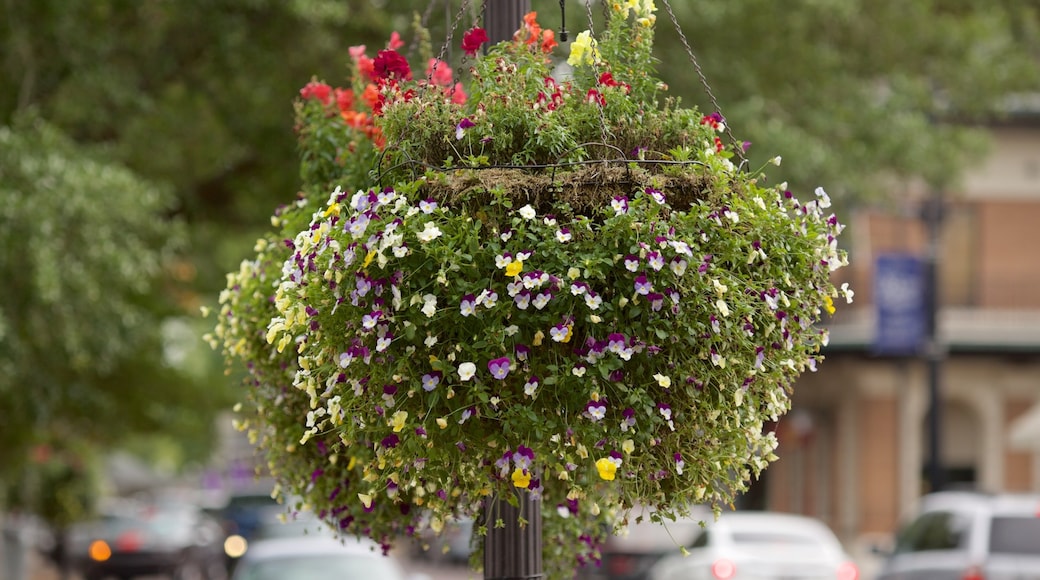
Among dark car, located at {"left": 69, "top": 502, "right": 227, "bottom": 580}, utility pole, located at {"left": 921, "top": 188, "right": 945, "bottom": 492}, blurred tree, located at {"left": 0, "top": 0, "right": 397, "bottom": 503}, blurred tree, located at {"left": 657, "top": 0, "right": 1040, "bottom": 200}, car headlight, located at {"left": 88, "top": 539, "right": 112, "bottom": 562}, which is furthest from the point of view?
dark car, located at {"left": 69, "top": 502, "right": 227, "bottom": 580}

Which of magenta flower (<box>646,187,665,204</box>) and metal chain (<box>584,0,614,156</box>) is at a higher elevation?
metal chain (<box>584,0,614,156</box>)

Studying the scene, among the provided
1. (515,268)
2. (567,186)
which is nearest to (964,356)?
(567,186)

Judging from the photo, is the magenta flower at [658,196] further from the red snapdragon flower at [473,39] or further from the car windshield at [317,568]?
the car windshield at [317,568]

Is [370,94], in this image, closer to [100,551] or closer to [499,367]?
[499,367]

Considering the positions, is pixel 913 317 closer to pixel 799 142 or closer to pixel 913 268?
pixel 913 268

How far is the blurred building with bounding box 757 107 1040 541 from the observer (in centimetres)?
3222

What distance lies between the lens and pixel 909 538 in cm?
1470

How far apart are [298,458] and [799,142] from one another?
789cm

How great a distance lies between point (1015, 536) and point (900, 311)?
9.92 meters

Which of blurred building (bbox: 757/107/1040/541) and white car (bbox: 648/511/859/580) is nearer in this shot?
white car (bbox: 648/511/859/580)

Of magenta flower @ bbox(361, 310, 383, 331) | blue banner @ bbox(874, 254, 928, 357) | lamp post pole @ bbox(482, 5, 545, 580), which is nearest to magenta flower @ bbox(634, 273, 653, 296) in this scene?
magenta flower @ bbox(361, 310, 383, 331)

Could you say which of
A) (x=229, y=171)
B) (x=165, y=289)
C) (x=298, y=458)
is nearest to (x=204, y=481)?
(x=165, y=289)

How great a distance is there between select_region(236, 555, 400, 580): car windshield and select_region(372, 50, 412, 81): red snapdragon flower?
8571 mm

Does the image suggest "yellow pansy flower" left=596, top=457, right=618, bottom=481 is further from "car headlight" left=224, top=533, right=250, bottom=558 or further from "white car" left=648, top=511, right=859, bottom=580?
"car headlight" left=224, top=533, right=250, bottom=558
